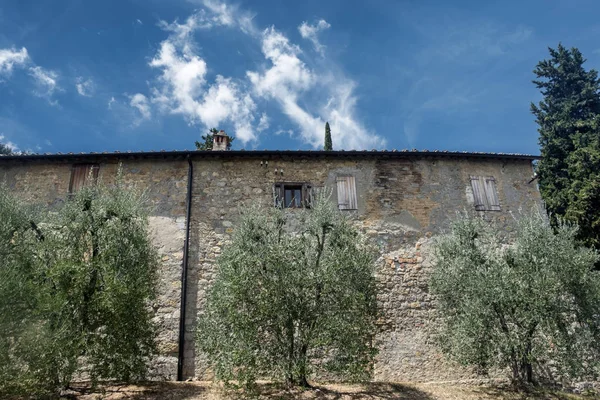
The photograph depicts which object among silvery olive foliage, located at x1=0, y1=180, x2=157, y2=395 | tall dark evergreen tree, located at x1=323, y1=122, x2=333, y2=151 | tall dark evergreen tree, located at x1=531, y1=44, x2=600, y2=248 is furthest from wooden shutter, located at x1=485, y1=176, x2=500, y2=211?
silvery olive foliage, located at x1=0, y1=180, x2=157, y2=395

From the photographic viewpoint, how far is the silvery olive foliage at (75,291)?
835 centimetres

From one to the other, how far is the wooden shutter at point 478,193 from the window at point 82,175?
13414 mm

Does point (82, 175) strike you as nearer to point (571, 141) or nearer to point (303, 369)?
point (303, 369)

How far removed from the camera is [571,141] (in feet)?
59.5

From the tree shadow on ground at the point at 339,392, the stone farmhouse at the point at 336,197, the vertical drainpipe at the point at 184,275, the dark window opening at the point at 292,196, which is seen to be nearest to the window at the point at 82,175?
the stone farmhouse at the point at 336,197

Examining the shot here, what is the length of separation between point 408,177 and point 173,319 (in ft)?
30.4

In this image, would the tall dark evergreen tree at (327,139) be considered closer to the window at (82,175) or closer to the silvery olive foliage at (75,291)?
the window at (82,175)

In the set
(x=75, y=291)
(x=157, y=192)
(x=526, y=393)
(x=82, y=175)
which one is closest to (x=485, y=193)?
(x=526, y=393)

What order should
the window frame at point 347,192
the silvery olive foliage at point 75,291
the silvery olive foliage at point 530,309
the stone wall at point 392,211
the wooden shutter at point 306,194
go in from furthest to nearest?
the window frame at point 347,192 → the wooden shutter at point 306,194 → the stone wall at point 392,211 → the silvery olive foliage at point 530,309 → the silvery olive foliage at point 75,291

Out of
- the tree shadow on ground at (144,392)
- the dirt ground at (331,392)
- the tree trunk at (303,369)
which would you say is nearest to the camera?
the tree shadow on ground at (144,392)

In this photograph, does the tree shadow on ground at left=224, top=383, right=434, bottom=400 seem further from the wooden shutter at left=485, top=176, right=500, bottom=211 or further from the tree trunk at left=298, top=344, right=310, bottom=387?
the wooden shutter at left=485, top=176, right=500, bottom=211

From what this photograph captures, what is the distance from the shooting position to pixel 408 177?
15117 millimetres

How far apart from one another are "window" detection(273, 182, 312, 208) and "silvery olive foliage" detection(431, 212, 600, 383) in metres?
5.36

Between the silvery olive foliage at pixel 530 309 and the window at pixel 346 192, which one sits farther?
the window at pixel 346 192
